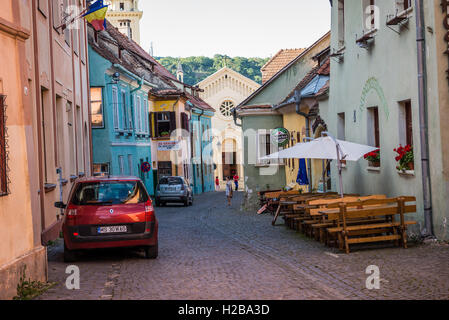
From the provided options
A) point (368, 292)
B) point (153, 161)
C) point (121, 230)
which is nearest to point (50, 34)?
point (121, 230)

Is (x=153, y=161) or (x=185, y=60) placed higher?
(x=185, y=60)

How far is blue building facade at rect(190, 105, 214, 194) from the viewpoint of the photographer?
203 feet

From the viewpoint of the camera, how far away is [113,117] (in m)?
34.8

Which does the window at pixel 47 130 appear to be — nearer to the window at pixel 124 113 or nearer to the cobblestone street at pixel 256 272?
the cobblestone street at pixel 256 272

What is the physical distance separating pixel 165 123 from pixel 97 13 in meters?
28.7

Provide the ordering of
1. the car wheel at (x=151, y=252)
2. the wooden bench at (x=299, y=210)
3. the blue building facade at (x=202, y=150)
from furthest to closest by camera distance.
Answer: the blue building facade at (x=202, y=150), the wooden bench at (x=299, y=210), the car wheel at (x=151, y=252)

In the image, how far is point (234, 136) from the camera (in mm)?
76312

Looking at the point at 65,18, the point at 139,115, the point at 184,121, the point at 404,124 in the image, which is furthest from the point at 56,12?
the point at 184,121

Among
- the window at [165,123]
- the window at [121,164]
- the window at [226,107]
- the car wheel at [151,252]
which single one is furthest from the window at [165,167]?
the car wheel at [151,252]

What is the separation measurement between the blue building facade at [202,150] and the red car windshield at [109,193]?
47345 millimetres

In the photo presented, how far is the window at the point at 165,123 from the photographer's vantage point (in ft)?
164

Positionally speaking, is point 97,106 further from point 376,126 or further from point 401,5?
point 401,5

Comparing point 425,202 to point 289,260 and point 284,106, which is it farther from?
point 284,106

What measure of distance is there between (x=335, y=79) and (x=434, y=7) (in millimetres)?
8338
